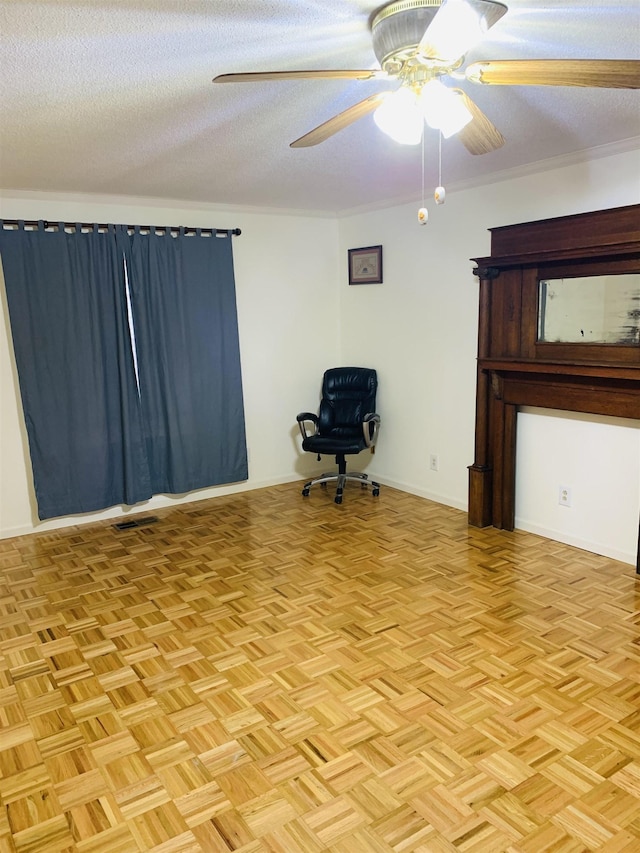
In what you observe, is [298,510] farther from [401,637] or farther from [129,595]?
[401,637]

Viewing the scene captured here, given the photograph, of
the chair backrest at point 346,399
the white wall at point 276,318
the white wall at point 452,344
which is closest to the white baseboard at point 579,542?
the white wall at point 452,344

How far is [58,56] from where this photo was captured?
1986mm

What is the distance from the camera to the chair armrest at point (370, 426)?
4762 mm

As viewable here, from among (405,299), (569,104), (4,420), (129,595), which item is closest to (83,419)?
(4,420)

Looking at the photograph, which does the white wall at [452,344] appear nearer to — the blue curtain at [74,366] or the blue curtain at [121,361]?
the blue curtain at [121,361]

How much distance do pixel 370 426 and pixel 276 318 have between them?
128cm

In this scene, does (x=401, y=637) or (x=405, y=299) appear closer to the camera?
(x=401, y=637)

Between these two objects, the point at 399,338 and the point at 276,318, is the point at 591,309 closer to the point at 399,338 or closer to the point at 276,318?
the point at 399,338

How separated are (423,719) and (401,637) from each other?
579 mm

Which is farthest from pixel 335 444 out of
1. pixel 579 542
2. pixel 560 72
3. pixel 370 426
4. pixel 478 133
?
pixel 560 72

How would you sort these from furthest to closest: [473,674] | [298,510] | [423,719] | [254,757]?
[298,510] → [473,674] → [423,719] → [254,757]

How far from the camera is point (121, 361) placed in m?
4.41

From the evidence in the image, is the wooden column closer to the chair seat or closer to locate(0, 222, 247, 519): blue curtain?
the chair seat

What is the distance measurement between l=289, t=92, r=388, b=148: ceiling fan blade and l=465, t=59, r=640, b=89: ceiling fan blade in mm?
312
